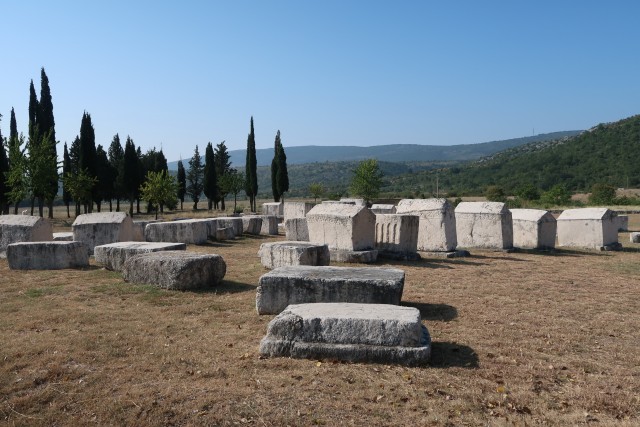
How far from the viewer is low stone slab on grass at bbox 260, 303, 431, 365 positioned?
204 inches

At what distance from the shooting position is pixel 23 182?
95.8 ft

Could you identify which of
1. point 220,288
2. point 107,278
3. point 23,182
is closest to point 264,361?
point 220,288

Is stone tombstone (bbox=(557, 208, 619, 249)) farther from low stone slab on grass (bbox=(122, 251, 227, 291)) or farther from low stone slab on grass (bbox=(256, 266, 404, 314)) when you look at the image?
low stone slab on grass (bbox=(122, 251, 227, 291))

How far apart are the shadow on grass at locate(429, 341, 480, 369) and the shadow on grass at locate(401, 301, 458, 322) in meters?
1.16

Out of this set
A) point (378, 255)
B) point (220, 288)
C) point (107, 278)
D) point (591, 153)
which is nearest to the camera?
point (220, 288)

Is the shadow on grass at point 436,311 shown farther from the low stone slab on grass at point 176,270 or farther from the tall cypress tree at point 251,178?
the tall cypress tree at point 251,178

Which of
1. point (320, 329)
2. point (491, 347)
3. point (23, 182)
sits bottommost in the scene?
point (491, 347)

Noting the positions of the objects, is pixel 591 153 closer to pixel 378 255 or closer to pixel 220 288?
pixel 378 255

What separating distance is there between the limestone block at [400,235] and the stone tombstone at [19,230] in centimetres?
853

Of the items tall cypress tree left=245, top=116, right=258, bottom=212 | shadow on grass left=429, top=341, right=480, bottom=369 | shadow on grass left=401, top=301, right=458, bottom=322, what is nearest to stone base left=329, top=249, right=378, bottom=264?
shadow on grass left=401, top=301, right=458, bottom=322

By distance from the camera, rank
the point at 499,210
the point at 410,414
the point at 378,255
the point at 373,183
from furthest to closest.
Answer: the point at 373,183 → the point at 499,210 → the point at 378,255 → the point at 410,414

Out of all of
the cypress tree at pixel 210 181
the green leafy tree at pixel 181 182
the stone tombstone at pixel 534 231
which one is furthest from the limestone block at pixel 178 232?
the green leafy tree at pixel 181 182

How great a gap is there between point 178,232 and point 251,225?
195 inches

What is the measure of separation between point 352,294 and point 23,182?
92.3ft
